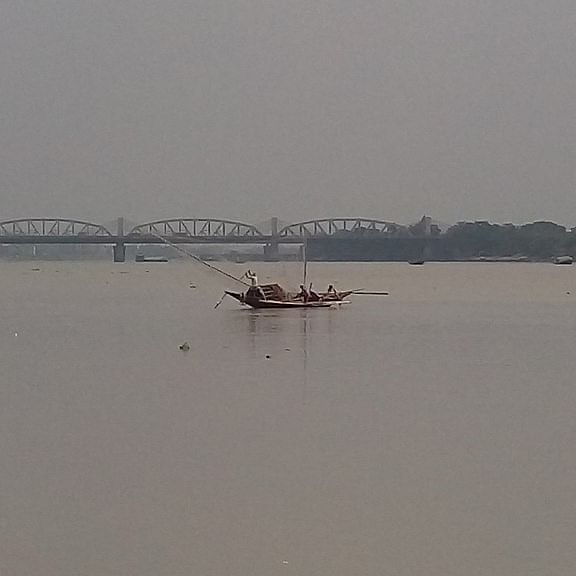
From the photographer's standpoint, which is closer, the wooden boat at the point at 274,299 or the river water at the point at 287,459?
the river water at the point at 287,459

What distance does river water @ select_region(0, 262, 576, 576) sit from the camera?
891cm

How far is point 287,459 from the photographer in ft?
39.2

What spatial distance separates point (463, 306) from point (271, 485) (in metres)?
32.5

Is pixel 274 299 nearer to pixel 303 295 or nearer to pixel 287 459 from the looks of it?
pixel 303 295

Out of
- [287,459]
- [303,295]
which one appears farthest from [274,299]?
[287,459]

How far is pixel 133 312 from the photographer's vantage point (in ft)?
125

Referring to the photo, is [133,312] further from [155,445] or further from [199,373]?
[155,445]

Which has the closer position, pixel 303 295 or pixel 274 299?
pixel 274 299

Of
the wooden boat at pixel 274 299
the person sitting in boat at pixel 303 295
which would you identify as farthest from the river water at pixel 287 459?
the person sitting in boat at pixel 303 295

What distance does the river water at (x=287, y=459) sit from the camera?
8.91 m

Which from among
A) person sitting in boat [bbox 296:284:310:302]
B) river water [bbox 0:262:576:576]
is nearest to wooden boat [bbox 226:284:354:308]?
person sitting in boat [bbox 296:284:310:302]

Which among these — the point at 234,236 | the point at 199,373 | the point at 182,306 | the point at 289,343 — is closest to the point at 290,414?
the point at 199,373

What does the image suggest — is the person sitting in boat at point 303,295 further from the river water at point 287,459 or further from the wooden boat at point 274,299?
the river water at point 287,459

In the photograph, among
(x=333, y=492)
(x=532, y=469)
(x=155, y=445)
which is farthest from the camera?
(x=155, y=445)
